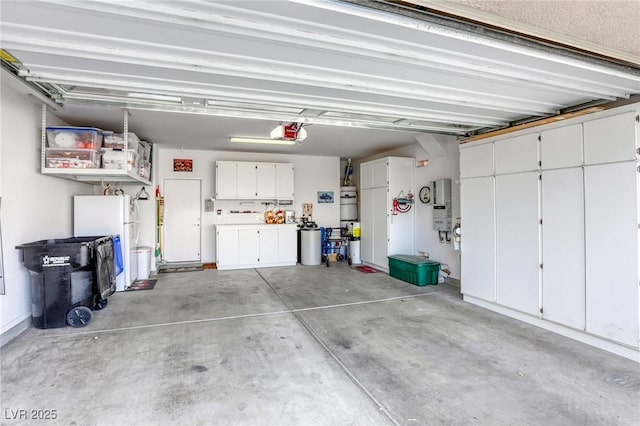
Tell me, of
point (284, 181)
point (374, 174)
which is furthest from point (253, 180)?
point (374, 174)

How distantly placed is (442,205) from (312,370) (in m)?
4.18

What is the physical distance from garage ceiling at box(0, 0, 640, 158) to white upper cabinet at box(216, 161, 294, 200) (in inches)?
132

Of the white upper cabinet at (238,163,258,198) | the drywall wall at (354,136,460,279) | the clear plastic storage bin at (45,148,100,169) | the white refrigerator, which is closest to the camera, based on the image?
the clear plastic storage bin at (45,148,100,169)

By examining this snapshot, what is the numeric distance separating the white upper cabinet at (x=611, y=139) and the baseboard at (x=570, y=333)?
178cm

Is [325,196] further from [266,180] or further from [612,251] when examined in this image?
[612,251]

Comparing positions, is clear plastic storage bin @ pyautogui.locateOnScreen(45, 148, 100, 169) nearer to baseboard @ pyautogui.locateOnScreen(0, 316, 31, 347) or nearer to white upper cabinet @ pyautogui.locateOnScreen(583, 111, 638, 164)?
baseboard @ pyautogui.locateOnScreen(0, 316, 31, 347)

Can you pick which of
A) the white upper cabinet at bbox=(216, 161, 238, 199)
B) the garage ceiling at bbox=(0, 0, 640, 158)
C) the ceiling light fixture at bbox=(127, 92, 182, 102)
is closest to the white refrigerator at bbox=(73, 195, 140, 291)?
the garage ceiling at bbox=(0, 0, 640, 158)

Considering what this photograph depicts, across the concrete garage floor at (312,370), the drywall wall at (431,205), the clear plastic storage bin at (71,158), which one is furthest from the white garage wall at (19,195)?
the drywall wall at (431,205)

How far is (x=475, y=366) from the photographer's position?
2.92 metres

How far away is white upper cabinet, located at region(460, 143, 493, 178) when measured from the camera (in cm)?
452

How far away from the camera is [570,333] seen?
3600 mm

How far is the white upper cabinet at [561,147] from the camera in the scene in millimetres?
3498

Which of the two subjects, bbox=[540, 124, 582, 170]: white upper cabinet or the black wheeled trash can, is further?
the black wheeled trash can

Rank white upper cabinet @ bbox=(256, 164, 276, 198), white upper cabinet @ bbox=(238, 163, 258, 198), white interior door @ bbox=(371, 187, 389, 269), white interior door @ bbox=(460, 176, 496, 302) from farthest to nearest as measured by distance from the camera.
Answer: white upper cabinet @ bbox=(256, 164, 276, 198) < white upper cabinet @ bbox=(238, 163, 258, 198) < white interior door @ bbox=(371, 187, 389, 269) < white interior door @ bbox=(460, 176, 496, 302)
